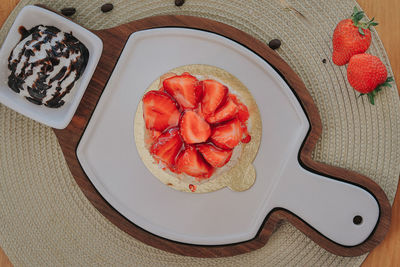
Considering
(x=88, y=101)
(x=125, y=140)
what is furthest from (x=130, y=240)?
(x=88, y=101)

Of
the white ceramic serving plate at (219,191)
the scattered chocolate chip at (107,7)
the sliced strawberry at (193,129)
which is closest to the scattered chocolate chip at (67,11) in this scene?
the scattered chocolate chip at (107,7)

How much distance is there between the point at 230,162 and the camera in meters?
1.02

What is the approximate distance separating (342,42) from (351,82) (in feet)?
0.33

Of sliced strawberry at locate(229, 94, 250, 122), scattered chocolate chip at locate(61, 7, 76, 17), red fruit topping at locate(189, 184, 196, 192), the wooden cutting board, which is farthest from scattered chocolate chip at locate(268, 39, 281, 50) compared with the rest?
scattered chocolate chip at locate(61, 7, 76, 17)

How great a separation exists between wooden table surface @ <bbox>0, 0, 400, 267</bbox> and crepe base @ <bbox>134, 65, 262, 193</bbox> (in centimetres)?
38

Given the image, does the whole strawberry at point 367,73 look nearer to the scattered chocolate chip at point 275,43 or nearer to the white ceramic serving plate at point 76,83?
the scattered chocolate chip at point 275,43

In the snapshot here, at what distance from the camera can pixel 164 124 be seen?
98 cm

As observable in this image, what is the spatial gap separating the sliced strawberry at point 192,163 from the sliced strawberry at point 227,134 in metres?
0.05

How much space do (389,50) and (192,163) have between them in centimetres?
59

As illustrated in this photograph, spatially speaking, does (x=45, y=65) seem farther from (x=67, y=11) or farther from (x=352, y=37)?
(x=352, y=37)

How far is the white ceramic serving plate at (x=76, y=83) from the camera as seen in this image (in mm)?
956

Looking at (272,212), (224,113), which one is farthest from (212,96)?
(272,212)

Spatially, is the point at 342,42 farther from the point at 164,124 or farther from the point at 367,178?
the point at 164,124

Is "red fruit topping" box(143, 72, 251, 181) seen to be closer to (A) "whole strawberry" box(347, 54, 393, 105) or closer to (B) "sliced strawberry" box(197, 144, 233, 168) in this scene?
(B) "sliced strawberry" box(197, 144, 233, 168)
